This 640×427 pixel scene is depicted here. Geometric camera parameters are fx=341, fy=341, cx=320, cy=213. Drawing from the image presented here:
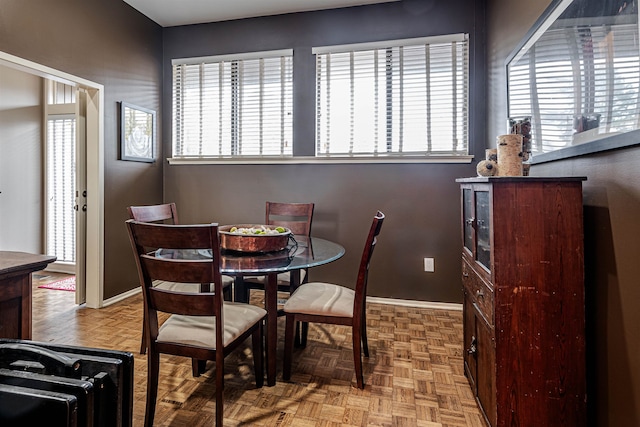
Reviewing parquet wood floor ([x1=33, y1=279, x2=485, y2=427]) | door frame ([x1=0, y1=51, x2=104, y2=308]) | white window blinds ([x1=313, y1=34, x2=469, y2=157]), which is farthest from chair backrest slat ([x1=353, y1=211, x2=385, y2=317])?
door frame ([x1=0, y1=51, x2=104, y2=308])

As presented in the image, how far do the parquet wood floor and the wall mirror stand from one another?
134cm

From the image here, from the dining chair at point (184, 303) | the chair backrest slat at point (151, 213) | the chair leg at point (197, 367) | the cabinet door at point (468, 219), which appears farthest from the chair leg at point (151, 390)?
the cabinet door at point (468, 219)

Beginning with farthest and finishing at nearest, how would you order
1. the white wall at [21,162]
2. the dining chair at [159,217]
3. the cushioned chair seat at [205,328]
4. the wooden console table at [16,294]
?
the white wall at [21,162] < the dining chair at [159,217] < the cushioned chair seat at [205,328] < the wooden console table at [16,294]

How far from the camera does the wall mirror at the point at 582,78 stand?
115 centimetres

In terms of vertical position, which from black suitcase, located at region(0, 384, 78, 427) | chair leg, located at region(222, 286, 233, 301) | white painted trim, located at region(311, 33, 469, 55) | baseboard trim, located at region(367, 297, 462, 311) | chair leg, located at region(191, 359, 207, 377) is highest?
white painted trim, located at region(311, 33, 469, 55)

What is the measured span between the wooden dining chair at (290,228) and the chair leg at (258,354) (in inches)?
23.6

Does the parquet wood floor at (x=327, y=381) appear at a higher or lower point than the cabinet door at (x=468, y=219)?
lower

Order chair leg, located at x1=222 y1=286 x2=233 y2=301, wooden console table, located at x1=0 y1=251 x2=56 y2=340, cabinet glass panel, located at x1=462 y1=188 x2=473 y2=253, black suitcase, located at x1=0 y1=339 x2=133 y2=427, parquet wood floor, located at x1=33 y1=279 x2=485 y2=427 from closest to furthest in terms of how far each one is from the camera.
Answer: black suitcase, located at x1=0 y1=339 x2=133 y2=427, wooden console table, located at x1=0 y1=251 x2=56 y2=340, parquet wood floor, located at x1=33 y1=279 x2=485 y2=427, cabinet glass panel, located at x1=462 y1=188 x2=473 y2=253, chair leg, located at x1=222 y1=286 x2=233 y2=301

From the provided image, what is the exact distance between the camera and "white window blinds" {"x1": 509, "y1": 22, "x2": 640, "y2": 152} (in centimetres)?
116

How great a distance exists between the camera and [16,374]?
0.75 metres

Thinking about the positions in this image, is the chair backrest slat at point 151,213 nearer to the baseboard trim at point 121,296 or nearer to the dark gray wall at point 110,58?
the dark gray wall at point 110,58

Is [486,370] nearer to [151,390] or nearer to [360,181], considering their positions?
[151,390]

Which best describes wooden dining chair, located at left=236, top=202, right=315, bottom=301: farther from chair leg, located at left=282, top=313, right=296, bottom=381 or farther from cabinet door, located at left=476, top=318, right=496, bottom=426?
cabinet door, located at left=476, top=318, right=496, bottom=426

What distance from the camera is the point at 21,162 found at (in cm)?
411
